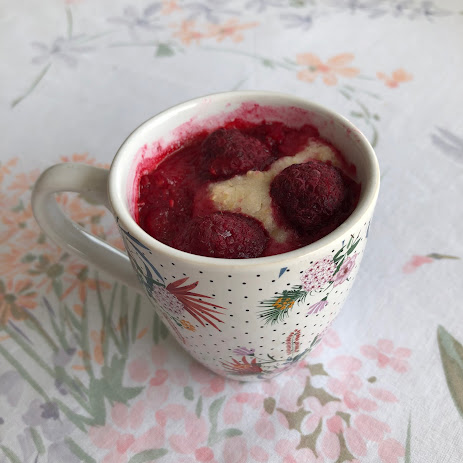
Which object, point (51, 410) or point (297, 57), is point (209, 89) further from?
point (51, 410)

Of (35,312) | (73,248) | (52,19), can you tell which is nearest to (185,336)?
(73,248)

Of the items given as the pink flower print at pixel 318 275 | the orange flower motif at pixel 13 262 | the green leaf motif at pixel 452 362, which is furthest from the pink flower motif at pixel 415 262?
the orange flower motif at pixel 13 262

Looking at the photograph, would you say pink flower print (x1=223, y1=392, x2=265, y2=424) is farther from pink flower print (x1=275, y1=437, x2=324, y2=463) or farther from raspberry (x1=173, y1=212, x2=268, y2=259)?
raspberry (x1=173, y1=212, x2=268, y2=259)

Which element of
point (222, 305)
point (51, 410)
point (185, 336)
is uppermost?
point (222, 305)

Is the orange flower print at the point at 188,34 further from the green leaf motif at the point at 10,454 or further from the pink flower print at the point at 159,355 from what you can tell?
the green leaf motif at the point at 10,454

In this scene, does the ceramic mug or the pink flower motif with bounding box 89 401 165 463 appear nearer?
the ceramic mug

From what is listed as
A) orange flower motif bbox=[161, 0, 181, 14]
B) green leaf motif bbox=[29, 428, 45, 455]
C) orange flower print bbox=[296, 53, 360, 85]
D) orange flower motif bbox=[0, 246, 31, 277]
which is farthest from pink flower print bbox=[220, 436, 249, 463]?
orange flower motif bbox=[161, 0, 181, 14]
